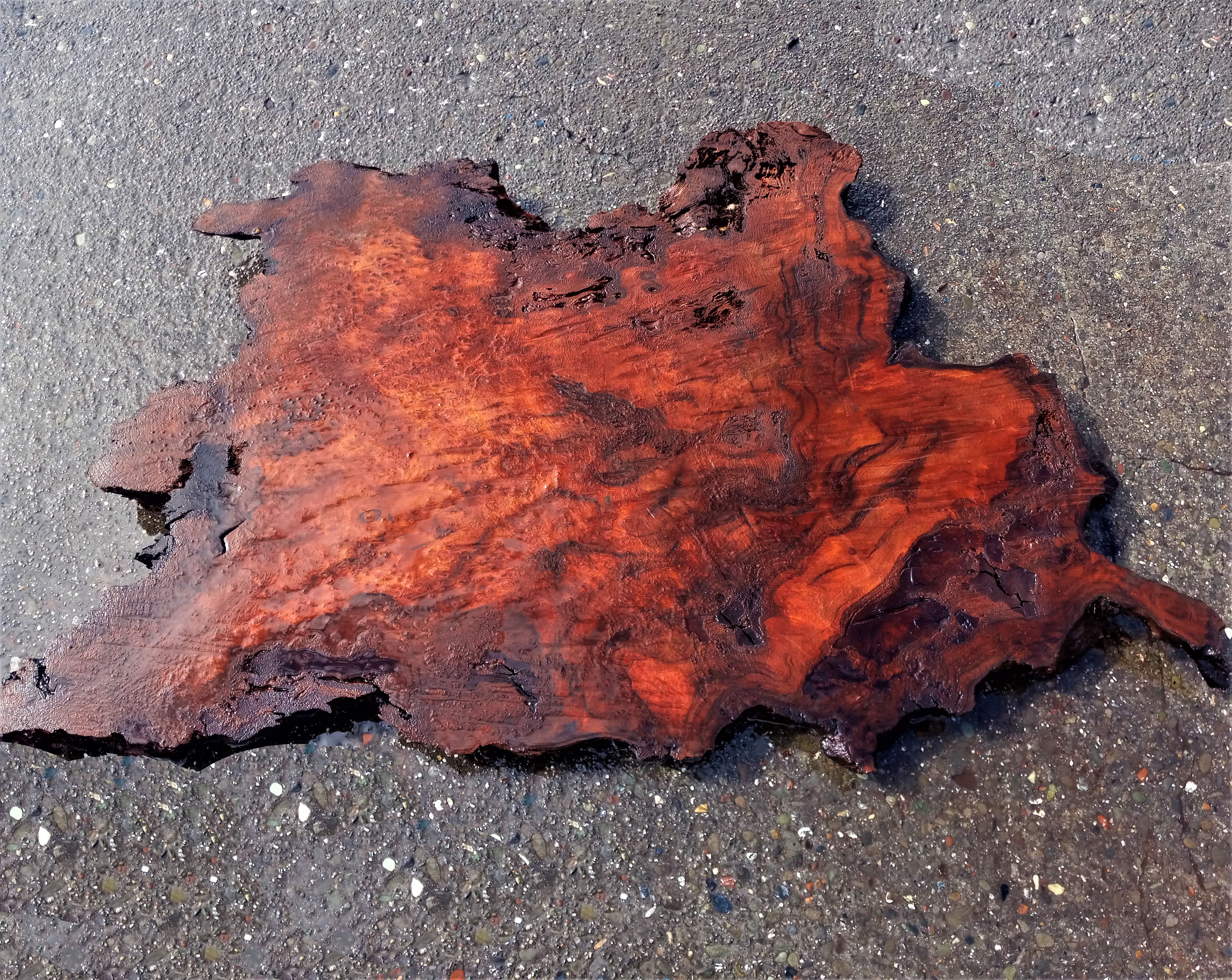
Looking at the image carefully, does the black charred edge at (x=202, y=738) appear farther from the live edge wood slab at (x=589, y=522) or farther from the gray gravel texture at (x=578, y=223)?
the gray gravel texture at (x=578, y=223)

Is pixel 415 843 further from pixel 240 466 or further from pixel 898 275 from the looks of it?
pixel 898 275

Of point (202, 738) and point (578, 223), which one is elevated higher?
point (578, 223)

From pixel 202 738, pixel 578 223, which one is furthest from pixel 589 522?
pixel 578 223

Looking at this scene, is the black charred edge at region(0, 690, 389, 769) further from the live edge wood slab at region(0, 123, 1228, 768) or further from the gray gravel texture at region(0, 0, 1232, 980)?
the gray gravel texture at region(0, 0, 1232, 980)

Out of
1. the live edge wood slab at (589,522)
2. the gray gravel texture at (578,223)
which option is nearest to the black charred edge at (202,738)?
the live edge wood slab at (589,522)

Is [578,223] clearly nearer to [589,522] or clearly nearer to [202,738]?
[589,522]

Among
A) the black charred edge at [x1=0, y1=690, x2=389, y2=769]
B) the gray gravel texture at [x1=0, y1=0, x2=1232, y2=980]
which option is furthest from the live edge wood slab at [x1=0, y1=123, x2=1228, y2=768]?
the gray gravel texture at [x1=0, y1=0, x2=1232, y2=980]
